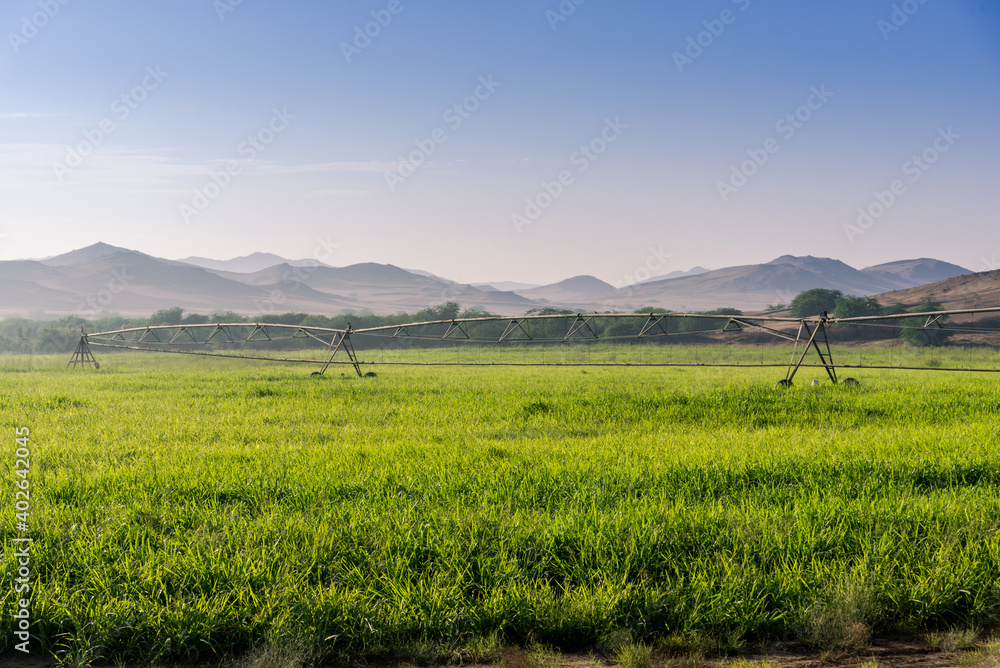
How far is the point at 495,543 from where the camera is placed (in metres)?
4.17

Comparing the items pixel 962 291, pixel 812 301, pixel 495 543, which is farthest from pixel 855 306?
pixel 495 543

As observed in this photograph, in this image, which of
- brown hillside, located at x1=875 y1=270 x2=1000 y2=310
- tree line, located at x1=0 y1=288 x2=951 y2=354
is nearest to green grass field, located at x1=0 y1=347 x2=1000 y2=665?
tree line, located at x1=0 y1=288 x2=951 y2=354

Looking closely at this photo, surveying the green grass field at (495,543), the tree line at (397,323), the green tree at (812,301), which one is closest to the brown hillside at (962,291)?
the green tree at (812,301)

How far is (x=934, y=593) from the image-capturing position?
3562 mm

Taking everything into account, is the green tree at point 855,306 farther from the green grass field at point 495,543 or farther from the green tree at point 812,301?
the green grass field at point 495,543

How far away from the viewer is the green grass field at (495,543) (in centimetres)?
332

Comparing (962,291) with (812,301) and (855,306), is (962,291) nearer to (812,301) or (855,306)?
(812,301)

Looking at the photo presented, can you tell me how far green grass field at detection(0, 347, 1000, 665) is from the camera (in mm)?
3318

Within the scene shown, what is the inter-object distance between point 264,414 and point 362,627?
8.62 metres

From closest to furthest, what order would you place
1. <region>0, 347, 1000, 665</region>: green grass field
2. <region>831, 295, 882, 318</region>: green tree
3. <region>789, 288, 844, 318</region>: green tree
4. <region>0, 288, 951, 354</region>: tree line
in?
<region>0, 347, 1000, 665</region>: green grass field < <region>0, 288, 951, 354</region>: tree line < <region>831, 295, 882, 318</region>: green tree < <region>789, 288, 844, 318</region>: green tree

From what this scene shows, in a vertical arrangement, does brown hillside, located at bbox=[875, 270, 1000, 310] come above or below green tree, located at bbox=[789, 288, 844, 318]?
above

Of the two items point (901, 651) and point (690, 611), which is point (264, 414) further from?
point (901, 651)

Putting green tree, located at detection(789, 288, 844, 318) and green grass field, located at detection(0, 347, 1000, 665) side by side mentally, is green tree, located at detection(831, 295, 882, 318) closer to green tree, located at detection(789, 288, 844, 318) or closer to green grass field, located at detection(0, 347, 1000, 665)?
green tree, located at detection(789, 288, 844, 318)

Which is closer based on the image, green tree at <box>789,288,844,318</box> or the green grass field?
the green grass field
